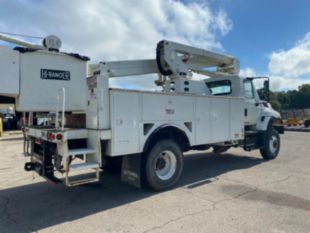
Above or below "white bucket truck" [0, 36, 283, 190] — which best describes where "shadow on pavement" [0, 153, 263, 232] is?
below

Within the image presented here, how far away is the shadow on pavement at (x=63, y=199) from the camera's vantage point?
395cm

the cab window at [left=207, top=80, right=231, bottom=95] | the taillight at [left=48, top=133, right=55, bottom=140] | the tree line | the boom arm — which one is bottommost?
the taillight at [left=48, top=133, right=55, bottom=140]

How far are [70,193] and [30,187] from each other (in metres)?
1.15

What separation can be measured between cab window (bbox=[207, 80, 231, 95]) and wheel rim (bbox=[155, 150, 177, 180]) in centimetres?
350

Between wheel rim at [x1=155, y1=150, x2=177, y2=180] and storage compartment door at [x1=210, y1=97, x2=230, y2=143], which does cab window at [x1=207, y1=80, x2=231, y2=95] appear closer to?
storage compartment door at [x1=210, y1=97, x2=230, y2=143]

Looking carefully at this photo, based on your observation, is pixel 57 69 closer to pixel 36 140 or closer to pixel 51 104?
pixel 51 104

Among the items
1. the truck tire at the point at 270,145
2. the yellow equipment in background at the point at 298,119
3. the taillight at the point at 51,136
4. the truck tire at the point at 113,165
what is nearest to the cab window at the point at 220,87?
the truck tire at the point at 270,145

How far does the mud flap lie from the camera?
4883 millimetres

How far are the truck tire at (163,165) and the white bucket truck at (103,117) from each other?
19 mm

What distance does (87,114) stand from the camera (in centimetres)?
454

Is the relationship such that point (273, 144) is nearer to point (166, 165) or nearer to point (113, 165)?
point (166, 165)

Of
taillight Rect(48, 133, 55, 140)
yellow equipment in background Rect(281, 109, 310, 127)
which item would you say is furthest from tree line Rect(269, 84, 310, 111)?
taillight Rect(48, 133, 55, 140)

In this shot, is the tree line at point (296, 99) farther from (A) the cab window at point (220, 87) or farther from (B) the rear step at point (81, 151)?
(B) the rear step at point (81, 151)

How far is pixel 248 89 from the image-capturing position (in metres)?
8.09
